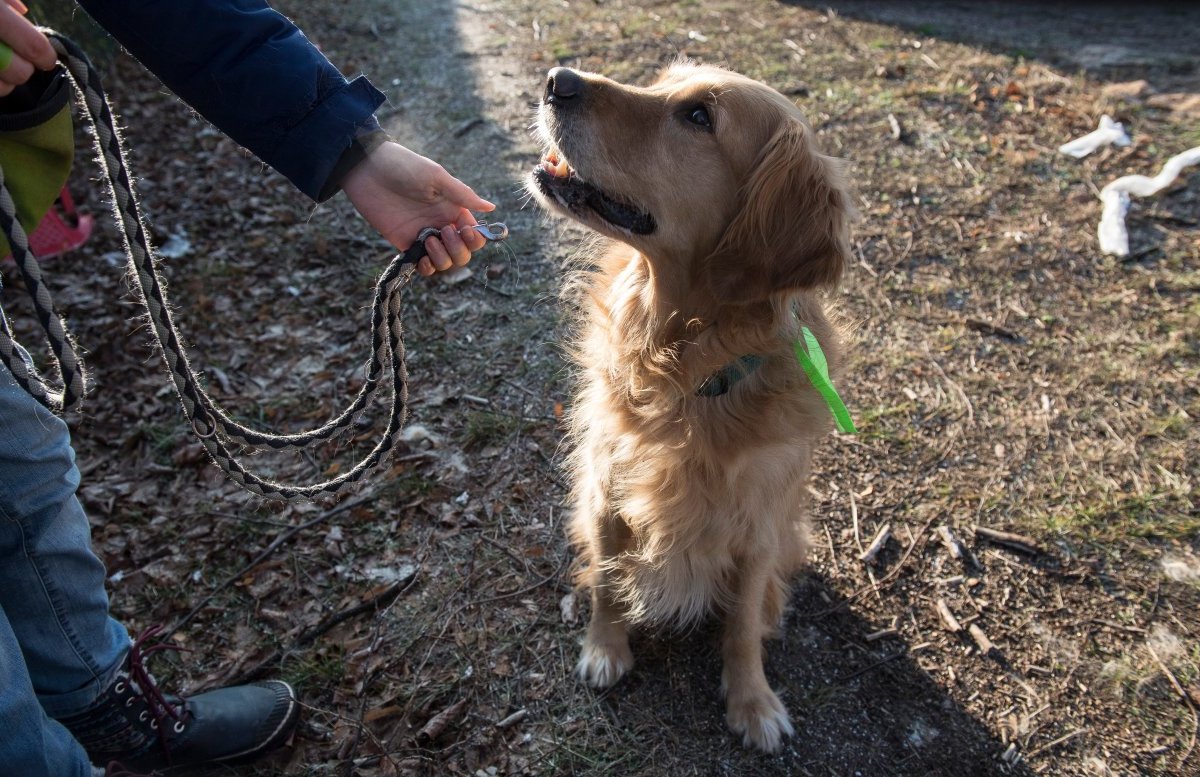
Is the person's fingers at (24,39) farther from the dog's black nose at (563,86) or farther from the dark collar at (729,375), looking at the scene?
the dark collar at (729,375)

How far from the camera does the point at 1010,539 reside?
276cm

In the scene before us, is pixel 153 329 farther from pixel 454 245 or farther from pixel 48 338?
pixel 454 245

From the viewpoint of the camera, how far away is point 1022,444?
3.12m

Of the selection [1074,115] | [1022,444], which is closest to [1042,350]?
[1022,444]

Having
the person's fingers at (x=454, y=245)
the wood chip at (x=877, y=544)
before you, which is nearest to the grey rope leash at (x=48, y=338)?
the person's fingers at (x=454, y=245)

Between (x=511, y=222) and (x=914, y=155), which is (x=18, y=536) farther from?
(x=914, y=155)

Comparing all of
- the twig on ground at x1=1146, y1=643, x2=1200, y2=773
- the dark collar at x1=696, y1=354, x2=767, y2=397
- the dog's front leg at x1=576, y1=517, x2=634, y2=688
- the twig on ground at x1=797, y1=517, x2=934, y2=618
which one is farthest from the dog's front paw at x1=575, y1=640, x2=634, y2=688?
the twig on ground at x1=1146, y1=643, x2=1200, y2=773

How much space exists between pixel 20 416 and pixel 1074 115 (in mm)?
5931

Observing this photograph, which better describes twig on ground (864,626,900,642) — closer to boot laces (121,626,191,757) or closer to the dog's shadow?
the dog's shadow

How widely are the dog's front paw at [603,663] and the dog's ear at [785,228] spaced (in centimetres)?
120

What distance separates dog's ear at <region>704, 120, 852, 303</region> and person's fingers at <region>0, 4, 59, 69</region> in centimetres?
151

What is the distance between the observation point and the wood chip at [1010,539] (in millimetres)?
Answer: 2736

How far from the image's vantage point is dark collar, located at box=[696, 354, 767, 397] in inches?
84.4

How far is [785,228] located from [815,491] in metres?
1.31
